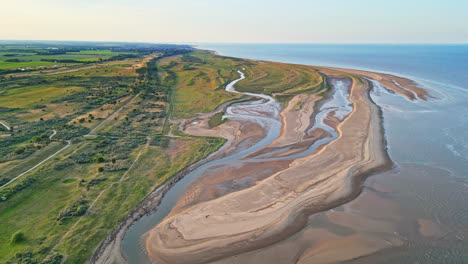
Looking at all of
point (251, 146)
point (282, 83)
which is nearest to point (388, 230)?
point (251, 146)

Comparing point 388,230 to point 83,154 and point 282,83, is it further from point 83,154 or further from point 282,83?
point 282,83

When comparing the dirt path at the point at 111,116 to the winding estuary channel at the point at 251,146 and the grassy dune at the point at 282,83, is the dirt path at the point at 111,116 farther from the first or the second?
the grassy dune at the point at 282,83

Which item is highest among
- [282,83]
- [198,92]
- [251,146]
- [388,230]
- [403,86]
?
[403,86]

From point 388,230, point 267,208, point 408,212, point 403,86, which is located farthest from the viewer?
point 403,86

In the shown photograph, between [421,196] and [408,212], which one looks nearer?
[408,212]

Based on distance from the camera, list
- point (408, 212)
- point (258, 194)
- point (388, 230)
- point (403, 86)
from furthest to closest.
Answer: point (403, 86), point (258, 194), point (408, 212), point (388, 230)

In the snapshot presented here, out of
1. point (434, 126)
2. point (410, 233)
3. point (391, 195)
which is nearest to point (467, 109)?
point (434, 126)

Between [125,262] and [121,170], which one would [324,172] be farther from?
[121,170]

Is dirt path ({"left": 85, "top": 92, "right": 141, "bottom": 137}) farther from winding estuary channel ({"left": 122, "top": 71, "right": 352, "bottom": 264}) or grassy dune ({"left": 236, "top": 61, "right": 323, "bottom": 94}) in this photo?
grassy dune ({"left": 236, "top": 61, "right": 323, "bottom": 94})

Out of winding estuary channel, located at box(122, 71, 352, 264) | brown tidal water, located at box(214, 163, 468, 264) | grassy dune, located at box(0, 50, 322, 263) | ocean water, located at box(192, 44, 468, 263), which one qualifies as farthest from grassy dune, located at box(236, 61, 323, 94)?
brown tidal water, located at box(214, 163, 468, 264)
